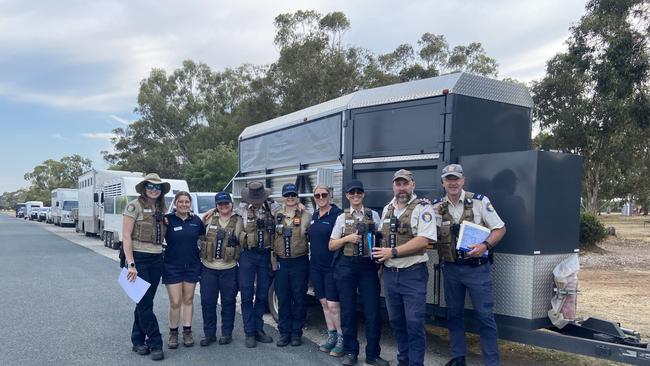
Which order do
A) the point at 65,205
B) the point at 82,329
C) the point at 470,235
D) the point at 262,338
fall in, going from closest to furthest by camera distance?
the point at 470,235
the point at 262,338
the point at 82,329
the point at 65,205

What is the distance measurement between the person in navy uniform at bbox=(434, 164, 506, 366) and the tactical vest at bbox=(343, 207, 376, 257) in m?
0.66

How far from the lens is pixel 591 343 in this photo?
161 inches

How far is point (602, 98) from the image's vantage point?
15.9 metres

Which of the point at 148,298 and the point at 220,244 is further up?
the point at 220,244

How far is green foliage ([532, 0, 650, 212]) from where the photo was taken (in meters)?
12.2

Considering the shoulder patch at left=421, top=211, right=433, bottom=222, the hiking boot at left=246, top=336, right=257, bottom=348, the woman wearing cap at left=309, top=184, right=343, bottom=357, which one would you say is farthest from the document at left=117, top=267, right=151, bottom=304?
the shoulder patch at left=421, top=211, right=433, bottom=222

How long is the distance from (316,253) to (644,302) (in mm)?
6853

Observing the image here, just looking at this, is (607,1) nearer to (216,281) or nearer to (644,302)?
(644,302)

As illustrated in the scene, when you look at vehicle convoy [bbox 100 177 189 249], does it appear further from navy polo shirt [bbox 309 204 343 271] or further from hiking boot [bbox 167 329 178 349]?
navy polo shirt [bbox 309 204 343 271]

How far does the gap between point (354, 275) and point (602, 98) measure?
14318mm

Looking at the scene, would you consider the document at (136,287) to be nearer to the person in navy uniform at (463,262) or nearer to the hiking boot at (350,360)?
the hiking boot at (350,360)

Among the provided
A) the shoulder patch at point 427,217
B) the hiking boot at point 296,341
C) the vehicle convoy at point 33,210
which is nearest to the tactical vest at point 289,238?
the hiking boot at point 296,341

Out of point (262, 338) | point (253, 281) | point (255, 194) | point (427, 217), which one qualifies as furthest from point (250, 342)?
point (427, 217)

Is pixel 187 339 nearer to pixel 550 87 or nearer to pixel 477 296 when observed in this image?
pixel 477 296
